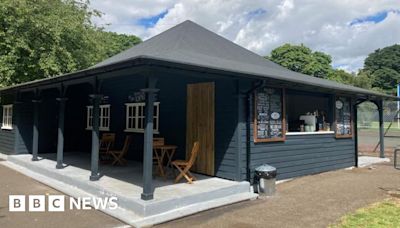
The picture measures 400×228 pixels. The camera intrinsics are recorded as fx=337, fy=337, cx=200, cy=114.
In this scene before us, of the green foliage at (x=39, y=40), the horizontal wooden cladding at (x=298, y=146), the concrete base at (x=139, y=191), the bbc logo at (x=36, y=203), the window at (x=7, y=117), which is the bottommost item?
the bbc logo at (x=36, y=203)

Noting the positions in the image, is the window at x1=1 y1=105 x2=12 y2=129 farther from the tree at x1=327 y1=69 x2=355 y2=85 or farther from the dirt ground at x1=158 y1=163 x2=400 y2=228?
the tree at x1=327 y1=69 x2=355 y2=85

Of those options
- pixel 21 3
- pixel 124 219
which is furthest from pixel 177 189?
pixel 21 3

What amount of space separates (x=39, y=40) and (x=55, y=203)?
10876 millimetres

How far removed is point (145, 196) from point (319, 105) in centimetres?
707

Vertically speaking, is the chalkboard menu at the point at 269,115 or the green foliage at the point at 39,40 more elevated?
→ the green foliage at the point at 39,40

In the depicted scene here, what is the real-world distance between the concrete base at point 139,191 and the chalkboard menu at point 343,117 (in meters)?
4.66

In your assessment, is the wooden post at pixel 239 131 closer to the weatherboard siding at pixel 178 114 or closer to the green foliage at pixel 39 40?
the weatherboard siding at pixel 178 114

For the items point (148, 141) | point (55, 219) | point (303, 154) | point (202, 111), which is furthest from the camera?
point (303, 154)

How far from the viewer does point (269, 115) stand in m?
7.50

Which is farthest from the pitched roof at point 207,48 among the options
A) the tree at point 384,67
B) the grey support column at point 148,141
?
the tree at point 384,67

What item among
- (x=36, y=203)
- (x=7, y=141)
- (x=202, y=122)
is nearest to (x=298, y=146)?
(x=202, y=122)

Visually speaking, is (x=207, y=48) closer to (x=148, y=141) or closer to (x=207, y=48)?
(x=207, y=48)

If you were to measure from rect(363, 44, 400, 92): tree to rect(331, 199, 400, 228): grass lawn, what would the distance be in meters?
60.7

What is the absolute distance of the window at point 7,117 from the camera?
12055 millimetres
